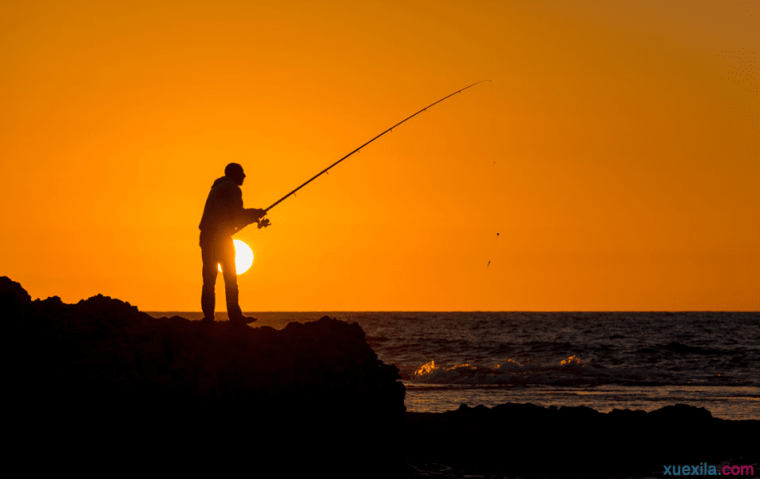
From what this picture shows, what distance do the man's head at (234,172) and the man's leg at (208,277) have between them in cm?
69

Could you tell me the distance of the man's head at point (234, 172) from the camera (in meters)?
7.27

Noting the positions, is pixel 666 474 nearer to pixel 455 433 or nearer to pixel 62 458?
pixel 455 433

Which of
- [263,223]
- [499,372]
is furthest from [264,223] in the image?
[499,372]

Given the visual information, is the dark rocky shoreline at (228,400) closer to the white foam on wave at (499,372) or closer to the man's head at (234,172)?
the man's head at (234,172)

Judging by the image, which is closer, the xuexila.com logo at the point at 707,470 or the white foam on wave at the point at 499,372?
the xuexila.com logo at the point at 707,470

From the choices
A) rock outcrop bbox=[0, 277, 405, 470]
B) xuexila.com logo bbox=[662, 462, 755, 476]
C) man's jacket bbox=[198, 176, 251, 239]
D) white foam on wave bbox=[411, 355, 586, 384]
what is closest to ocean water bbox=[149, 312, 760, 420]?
white foam on wave bbox=[411, 355, 586, 384]

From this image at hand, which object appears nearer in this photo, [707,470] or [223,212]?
[223,212]

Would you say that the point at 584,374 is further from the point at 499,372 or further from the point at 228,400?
the point at 228,400

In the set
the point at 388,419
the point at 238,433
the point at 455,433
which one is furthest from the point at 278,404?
the point at 455,433

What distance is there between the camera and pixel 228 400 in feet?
20.5

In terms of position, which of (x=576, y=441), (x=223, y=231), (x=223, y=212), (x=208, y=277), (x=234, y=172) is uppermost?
(x=234, y=172)

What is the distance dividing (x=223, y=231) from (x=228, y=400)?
1662mm

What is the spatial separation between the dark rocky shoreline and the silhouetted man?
29 cm

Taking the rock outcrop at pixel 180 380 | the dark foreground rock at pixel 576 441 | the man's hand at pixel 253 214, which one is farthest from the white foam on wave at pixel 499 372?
the man's hand at pixel 253 214
